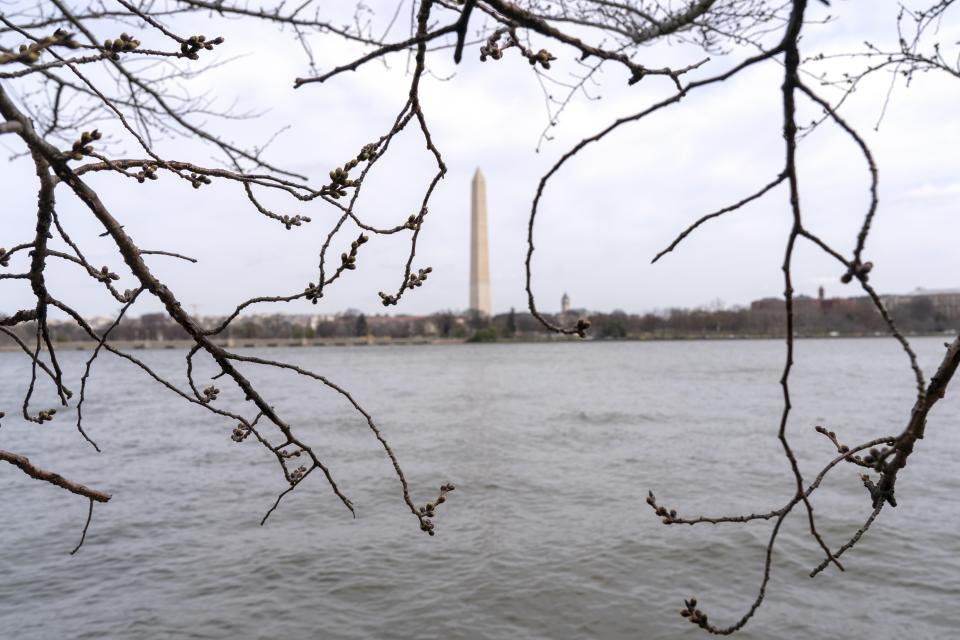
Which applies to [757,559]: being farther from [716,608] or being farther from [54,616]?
[54,616]

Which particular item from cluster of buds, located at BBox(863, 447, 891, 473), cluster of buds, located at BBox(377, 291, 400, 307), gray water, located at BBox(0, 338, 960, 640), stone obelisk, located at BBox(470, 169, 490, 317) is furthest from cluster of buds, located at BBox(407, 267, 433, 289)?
stone obelisk, located at BBox(470, 169, 490, 317)

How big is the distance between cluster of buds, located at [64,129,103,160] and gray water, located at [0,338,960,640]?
7.06 m

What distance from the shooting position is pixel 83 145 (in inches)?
71.4

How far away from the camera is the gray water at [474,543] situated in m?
8.31

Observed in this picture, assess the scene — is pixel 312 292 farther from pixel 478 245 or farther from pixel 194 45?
pixel 478 245

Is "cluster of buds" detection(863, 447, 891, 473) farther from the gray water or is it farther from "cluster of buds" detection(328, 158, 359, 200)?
the gray water

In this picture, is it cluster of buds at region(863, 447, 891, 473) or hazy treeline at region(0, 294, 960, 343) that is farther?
hazy treeline at region(0, 294, 960, 343)

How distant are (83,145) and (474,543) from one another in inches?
387

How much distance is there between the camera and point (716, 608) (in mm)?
8516

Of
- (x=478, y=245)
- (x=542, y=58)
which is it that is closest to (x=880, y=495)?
(x=542, y=58)

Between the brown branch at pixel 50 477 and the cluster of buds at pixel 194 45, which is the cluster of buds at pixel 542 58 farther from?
the brown branch at pixel 50 477

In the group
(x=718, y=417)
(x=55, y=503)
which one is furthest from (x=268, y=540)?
(x=718, y=417)

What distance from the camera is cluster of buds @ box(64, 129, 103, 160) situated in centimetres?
180

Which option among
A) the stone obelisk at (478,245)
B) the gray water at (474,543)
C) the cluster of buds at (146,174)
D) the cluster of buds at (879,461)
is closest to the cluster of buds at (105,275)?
the cluster of buds at (146,174)
